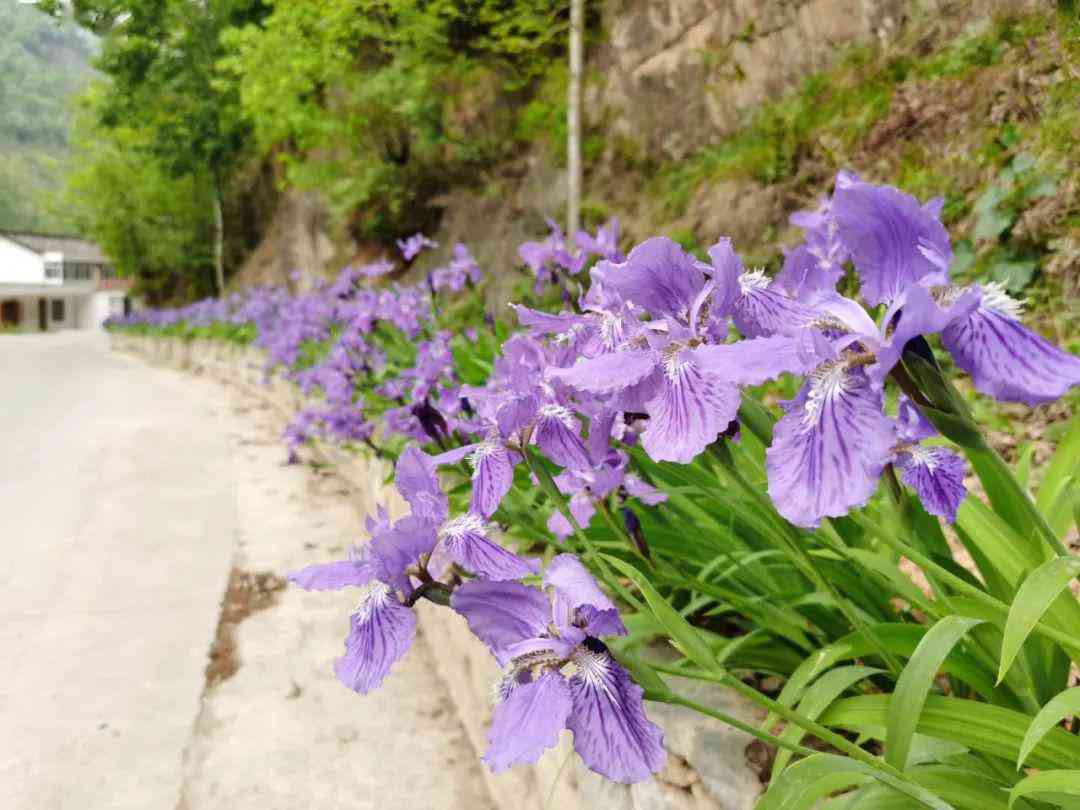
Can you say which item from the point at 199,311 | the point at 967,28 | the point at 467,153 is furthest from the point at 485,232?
the point at 199,311

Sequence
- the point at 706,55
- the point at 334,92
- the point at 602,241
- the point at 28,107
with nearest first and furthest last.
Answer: the point at 602,241 → the point at 706,55 → the point at 334,92 → the point at 28,107

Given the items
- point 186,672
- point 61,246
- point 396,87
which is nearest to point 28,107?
point 61,246

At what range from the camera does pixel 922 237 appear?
2.81 feet

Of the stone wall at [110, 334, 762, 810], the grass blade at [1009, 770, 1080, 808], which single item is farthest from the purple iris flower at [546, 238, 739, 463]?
the stone wall at [110, 334, 762, 810]

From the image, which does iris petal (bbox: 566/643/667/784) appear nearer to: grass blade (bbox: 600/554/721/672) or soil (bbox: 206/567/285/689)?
grass blade (bbox: 600/554/721/672)

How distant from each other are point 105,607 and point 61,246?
3066 inches

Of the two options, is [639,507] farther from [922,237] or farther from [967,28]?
[967,28]

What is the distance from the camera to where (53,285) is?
215 ft

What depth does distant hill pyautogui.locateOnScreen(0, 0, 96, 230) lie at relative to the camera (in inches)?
4304

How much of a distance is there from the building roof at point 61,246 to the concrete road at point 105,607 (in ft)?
228

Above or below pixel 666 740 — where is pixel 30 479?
below

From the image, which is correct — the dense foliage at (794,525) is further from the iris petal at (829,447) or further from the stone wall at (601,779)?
the stone wall at (601,779)

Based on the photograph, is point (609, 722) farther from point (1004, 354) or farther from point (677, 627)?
point (1004, 354)

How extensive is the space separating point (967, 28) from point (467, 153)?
766 cm
